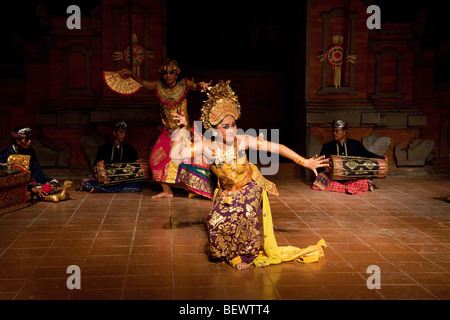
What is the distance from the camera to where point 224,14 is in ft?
34.7

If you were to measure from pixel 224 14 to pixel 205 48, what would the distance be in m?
0.80

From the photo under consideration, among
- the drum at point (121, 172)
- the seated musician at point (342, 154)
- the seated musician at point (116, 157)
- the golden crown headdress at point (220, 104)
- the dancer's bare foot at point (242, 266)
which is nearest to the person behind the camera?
the dancer's bare foot at point (242, 266)

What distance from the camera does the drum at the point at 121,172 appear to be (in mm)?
7246

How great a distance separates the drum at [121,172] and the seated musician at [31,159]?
0.71m

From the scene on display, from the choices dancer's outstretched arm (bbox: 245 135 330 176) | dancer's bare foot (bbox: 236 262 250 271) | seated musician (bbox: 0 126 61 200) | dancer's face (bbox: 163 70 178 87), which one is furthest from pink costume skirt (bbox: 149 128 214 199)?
dancer's bare foot (bbox: 236 262 250 271)

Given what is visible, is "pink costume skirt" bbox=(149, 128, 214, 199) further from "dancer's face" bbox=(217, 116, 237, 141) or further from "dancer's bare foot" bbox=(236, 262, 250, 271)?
"dancer's bare foot" bbox=(236, 262, 250, 271)

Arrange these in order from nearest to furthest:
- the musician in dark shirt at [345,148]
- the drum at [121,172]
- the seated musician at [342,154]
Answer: the drum at [121,172]
the seated musician at [342,154]
the musician in dark shirt at [345,148]

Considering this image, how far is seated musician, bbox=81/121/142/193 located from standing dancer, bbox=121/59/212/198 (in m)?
0.55

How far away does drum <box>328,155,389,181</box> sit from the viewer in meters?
7.37

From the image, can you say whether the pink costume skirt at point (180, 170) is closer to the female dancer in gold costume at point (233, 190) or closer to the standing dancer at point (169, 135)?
the standing dancer at point (169, 135)

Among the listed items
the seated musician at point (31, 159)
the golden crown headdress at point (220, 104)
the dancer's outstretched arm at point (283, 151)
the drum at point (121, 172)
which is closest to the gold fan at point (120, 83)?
the drum at point (121, 172)

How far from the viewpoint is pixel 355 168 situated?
7379 mm

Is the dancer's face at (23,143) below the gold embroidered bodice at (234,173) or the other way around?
the other way around
